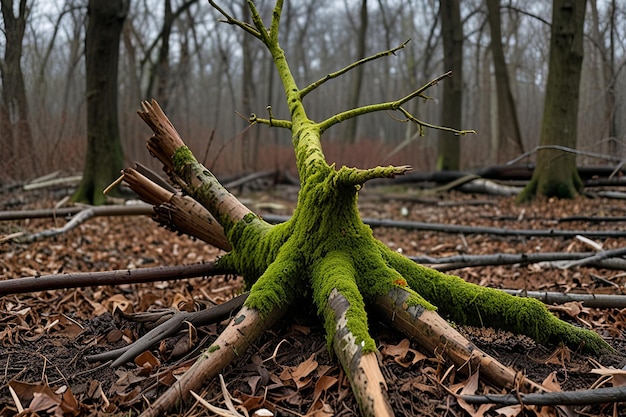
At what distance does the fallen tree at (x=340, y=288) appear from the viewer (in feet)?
6.04

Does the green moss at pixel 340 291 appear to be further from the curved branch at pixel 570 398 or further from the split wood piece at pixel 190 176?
the split wood piece at pixel 190 176

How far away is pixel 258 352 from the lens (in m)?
2.12

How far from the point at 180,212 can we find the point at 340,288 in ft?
4.07

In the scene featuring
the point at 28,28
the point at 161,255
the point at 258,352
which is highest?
the point at 28,28

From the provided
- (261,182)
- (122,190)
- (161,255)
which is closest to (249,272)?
(161,255)

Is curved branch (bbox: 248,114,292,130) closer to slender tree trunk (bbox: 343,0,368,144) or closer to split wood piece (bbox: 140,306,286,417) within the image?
split wood piece (bbox: 140,306,286,417)

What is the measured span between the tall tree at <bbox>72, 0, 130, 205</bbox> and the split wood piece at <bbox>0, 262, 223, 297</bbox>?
5.74 meters

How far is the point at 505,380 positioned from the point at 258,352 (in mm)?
969

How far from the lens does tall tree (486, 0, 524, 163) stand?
1358cm

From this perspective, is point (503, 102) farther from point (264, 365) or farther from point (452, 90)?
point (264, 365)

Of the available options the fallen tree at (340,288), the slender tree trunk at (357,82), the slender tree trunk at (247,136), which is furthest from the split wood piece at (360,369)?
the slender tree trunk at (357,82)

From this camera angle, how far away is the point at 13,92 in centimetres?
823

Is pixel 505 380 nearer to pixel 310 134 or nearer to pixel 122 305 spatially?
pixel 310 134

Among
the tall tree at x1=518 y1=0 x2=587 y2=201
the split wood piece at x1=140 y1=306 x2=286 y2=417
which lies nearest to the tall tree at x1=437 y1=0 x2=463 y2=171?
the tall tree at x1=518 y1=0 x2=587 y2=201
